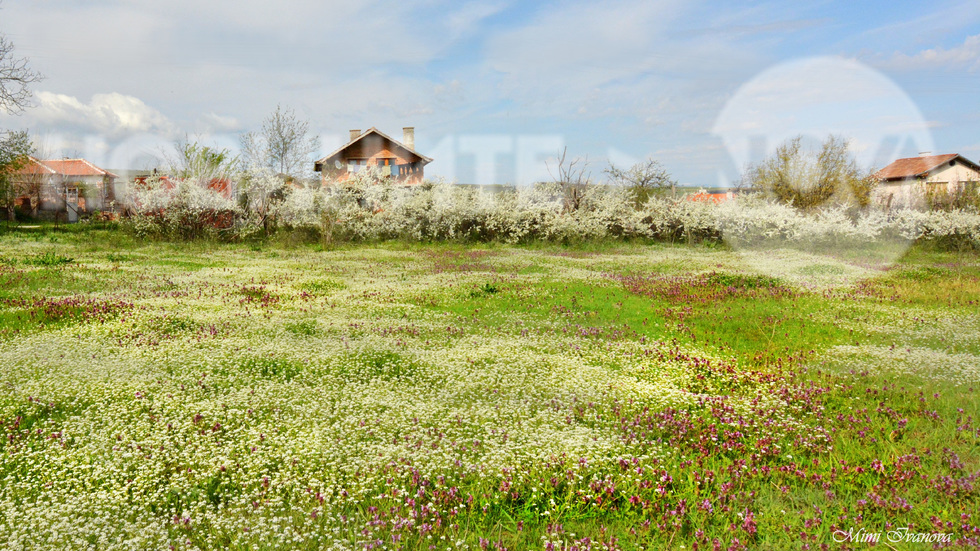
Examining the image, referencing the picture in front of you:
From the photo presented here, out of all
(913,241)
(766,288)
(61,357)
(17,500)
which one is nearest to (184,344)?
(61,357)

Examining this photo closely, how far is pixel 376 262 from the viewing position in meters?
24.2

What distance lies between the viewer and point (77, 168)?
90.3 m

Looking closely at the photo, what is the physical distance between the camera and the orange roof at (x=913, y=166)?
244 ft


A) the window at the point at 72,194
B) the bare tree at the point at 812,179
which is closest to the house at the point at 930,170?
the bare tree at the point at 812,179

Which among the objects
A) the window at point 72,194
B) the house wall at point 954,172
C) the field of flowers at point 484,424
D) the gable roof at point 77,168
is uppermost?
the gable roof at point 77,168

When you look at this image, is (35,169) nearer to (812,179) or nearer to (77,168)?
(77,168)

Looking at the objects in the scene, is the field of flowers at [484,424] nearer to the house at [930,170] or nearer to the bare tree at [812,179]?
the bare tree at [812,179]

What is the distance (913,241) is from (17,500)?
125ft

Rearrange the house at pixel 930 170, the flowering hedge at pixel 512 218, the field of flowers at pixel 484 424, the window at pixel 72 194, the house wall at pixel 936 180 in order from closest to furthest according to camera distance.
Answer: the field of flowers at pixel 484 424 → the flowering hedge at pixel 512 218 → the house wall at pixel 936 180 → the house at pixel 930 170 → the window at pixel 72 194

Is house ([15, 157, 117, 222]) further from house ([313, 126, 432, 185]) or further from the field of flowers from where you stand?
the field of flowers

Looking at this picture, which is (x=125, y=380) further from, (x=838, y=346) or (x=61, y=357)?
(x=838, y=346)

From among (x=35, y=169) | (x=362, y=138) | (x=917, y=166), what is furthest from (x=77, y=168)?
(x=917, y=166)

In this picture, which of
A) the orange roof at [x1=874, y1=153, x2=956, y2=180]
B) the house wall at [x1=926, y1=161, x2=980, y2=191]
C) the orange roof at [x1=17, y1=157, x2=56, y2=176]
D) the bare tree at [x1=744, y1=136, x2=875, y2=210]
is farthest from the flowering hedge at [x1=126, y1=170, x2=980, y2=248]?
the house wall at [x1=926, y1=161, x2=980, y2=191]

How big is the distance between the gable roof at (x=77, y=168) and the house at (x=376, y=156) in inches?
1871
